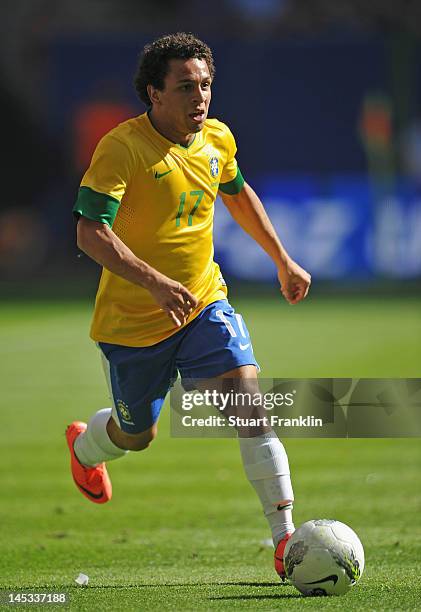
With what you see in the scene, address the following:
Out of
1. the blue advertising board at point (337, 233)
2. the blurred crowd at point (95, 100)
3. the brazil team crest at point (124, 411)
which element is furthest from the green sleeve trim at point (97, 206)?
the blurred crowd at point (95, 100)

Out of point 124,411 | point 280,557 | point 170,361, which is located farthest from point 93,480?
point 280,557

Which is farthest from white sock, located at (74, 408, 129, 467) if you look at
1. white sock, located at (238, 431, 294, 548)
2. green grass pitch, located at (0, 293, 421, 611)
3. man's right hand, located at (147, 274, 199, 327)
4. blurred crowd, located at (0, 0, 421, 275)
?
blurred crowd, located at (0, 0, 421, 275)

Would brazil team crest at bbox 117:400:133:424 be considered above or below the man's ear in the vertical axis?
below

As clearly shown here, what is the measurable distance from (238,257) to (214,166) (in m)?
20.7

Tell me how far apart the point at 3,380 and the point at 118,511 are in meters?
7.13

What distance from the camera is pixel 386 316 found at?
2148 cm

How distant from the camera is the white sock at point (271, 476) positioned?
6219 mm

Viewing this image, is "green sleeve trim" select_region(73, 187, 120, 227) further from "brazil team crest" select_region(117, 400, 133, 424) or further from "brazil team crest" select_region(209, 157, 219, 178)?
"brazil team crest" select_region(117, 400, 133, 424)

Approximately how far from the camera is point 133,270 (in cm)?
596

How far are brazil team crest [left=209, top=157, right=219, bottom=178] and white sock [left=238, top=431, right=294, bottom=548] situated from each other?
1.34 metres

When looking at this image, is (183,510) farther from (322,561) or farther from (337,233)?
(337,233)

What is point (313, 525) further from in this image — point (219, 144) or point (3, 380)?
point (3, 380)

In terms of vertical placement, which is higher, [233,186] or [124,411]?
[233,186]

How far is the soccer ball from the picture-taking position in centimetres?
588
